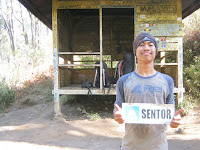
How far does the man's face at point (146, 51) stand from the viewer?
5.31ft

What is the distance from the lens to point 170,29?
19.9 feet

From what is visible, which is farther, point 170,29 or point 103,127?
point 170,29

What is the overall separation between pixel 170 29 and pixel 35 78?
964 centimetres

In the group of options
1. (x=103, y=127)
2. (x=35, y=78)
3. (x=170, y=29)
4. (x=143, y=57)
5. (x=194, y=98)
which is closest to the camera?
(x=143, y=57)

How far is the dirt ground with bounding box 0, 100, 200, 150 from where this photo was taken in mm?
4094

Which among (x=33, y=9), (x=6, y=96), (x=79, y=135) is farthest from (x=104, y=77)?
(x=6, y=96)

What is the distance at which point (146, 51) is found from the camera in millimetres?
1620

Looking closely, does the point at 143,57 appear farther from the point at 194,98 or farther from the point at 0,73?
the point at 0,73

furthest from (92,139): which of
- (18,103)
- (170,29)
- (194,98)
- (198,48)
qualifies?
(198,48)

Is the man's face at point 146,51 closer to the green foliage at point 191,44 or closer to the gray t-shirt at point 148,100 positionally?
the gray t-shirt at point 148,100

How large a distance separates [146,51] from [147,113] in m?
0.55

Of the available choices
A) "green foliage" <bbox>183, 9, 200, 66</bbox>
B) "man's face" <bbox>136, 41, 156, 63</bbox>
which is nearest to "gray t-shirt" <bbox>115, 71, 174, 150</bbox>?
"man's face" <bbox>136, 41, 156, 63</bbox>

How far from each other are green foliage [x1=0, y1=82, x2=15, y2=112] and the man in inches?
358

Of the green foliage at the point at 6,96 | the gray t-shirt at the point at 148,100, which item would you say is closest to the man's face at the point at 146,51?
the gray t-shirt at the point at 148,100
